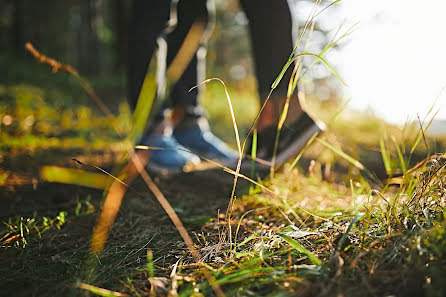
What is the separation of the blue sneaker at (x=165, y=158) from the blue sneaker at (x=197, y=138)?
7.0 inches

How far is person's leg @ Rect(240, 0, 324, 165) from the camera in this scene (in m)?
1.33

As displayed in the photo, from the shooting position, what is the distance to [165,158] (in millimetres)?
1766

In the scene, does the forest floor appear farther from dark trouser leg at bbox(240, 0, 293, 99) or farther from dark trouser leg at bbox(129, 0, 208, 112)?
dark trouser leg at bbox(129, 0, 208, 112)

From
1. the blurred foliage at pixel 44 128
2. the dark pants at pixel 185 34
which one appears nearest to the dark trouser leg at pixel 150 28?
the dark pants at pixel 185 34

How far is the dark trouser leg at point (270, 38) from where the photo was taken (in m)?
1.38

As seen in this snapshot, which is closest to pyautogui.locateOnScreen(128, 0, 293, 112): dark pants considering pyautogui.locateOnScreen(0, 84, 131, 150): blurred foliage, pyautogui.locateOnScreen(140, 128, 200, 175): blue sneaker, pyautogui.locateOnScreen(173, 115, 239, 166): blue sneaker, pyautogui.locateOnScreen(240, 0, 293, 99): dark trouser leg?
pyautogui.locateOnScreen(240, 0, 293, 99): dark trouser leg

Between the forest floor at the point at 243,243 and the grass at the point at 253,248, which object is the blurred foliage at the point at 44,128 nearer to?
the forest floor at the point at 243,243

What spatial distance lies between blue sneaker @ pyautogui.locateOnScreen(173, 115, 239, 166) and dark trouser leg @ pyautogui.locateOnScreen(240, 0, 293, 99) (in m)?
0.63

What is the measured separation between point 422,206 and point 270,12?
3.34 ft

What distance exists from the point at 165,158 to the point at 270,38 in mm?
850

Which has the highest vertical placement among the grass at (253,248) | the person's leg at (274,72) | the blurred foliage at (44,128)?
the person's leg at (274,72)

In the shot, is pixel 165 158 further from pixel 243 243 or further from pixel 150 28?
pixel 243 243

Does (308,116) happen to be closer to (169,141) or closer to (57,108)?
(169,141)

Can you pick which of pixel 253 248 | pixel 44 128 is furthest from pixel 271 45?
pixel 44 128
